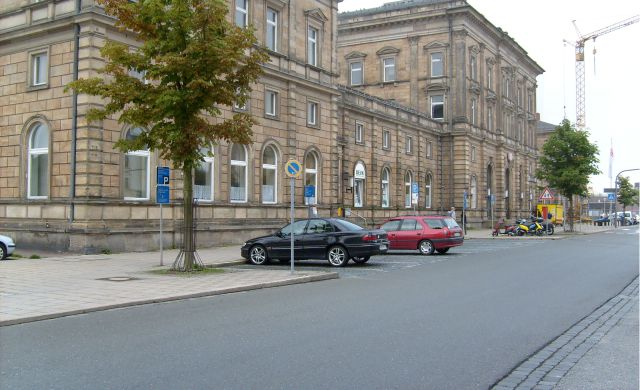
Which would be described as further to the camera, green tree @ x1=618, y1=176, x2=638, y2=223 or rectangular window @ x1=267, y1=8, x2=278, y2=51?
green tree @ x1=618, y1=176, x2=638, y2=223

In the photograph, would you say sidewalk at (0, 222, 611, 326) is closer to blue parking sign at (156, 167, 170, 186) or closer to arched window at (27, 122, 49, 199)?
blue parking sign at (156, 167, 170, 186)

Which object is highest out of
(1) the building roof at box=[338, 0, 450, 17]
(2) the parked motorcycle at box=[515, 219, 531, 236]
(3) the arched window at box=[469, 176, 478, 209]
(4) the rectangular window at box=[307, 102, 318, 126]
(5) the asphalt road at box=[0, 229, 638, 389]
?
(1) the building roof at box=[338, 0, 450, 17]

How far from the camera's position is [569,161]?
181 ft

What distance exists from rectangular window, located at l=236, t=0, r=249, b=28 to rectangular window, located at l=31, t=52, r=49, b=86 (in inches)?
345

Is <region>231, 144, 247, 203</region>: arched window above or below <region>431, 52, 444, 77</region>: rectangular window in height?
below

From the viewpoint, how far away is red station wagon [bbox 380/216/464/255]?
2578cm

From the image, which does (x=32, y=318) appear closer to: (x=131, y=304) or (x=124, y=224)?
(x=131, y=304)

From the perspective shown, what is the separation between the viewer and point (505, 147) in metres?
67.2

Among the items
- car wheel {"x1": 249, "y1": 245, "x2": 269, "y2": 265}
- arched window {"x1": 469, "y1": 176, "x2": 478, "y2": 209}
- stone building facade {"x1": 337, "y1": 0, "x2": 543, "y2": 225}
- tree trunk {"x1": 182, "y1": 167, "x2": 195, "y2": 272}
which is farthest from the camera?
arched window {"x1": 469, "y1": 176, "x2": 478, "y2": 209}

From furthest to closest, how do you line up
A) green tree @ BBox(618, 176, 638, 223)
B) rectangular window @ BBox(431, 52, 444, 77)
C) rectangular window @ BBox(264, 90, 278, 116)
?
green tree @ BBox(618, 176, 638, 223)
rectangular window @ BBox(431, 52, 444, 77)
rectangular window @ BBox(264, 90, 278, 116)

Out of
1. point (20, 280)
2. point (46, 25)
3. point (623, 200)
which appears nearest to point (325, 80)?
point (46, 25)

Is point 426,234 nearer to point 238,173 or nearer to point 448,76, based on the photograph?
point 238,173

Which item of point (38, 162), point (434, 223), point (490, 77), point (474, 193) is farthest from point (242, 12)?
point (490, 77)

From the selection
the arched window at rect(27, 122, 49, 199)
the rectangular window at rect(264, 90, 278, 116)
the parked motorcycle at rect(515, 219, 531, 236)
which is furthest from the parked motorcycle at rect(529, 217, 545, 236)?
the arched window at rect(27, 122, 49, 199)
